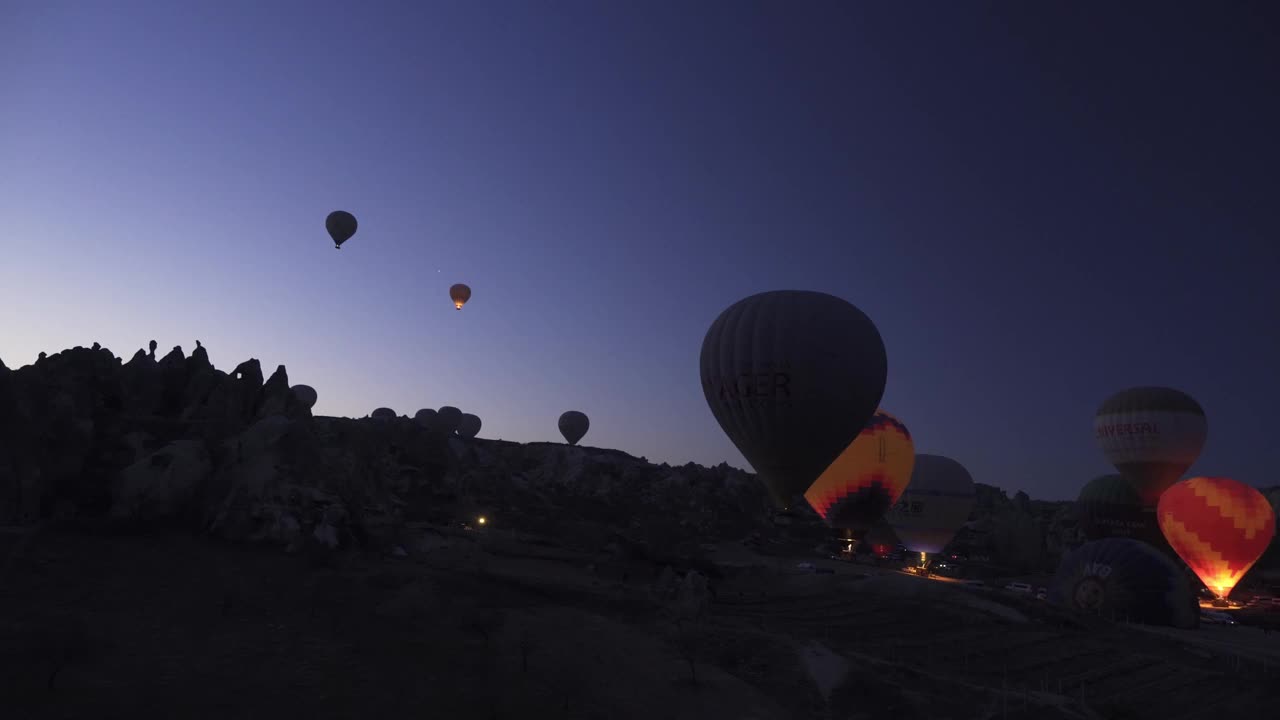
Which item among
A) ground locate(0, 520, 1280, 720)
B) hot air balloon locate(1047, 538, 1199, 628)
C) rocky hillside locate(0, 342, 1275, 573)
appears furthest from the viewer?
hot air balloon locate(1047, 538, 1199, 628)

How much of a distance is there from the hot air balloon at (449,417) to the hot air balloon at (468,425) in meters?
1.05

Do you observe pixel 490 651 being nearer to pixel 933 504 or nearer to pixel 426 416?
pixel 933 504

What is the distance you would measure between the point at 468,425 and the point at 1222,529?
117m

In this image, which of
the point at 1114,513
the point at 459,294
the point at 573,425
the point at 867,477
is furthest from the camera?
the point at 573,425

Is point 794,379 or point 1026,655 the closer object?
point 1026,655

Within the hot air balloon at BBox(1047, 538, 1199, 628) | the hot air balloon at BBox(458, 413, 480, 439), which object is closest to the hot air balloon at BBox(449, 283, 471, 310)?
the hot air balloon at BBox(1047, 538, 1199, 628)

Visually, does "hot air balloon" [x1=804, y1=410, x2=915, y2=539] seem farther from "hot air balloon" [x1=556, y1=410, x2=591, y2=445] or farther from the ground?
"hot air balloon" [x1=556, y1=410, x2=591, y2=445]

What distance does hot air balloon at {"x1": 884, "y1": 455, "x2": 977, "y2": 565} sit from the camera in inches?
1837

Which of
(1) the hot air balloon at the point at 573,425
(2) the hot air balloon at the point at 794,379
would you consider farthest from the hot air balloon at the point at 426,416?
(2) the hot air balloon at the point at 794,379

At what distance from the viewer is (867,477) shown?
1642 inches

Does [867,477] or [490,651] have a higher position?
[867,477]

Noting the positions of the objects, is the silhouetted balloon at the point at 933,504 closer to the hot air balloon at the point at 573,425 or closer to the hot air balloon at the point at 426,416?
the hot air balloon at the point at 573,425

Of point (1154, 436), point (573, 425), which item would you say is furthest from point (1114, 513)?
point (573, 425)

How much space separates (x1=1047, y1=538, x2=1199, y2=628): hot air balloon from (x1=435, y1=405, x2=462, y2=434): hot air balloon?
108 m
